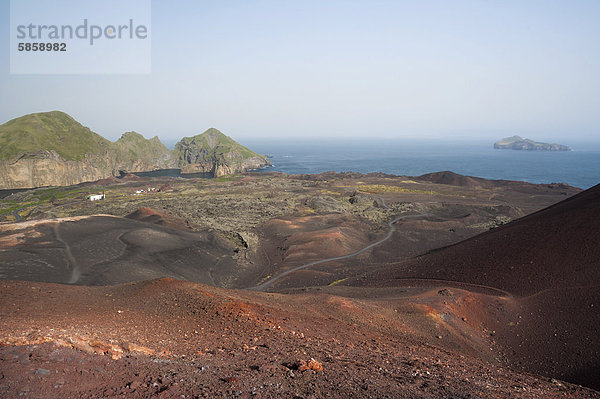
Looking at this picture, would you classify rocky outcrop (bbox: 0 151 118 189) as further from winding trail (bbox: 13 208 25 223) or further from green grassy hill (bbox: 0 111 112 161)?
winding trail (bbox: 13 208 25 223)

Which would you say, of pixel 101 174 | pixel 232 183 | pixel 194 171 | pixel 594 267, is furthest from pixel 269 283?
pixel 194 171

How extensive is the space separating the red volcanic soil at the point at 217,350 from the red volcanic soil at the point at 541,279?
12.7 ft

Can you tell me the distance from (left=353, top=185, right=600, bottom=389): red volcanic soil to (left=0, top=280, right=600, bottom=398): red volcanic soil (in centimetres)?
388

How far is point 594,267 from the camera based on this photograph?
73.7 ft

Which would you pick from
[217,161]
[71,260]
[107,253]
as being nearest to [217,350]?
[71,260]

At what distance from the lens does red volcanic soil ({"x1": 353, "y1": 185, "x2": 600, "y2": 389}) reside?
661 inches

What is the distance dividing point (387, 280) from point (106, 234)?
101 feet

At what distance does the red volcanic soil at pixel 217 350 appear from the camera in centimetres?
851

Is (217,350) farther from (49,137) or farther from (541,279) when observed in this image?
(49,137)

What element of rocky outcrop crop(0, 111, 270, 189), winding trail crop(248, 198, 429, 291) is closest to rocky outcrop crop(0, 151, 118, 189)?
rocky outcrop crop(0, 111, 270, 189)

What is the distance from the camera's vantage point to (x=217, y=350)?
474 inches

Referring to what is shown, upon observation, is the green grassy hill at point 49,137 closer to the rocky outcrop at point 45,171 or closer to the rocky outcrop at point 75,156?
the rocky outcrop at point 75,156

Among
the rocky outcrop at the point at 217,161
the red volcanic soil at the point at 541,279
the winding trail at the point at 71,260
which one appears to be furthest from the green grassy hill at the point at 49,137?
the red volcanic soil at the point at 541,279

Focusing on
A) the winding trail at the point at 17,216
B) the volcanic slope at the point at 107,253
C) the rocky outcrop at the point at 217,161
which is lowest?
the winding trail at the point at 17,216
